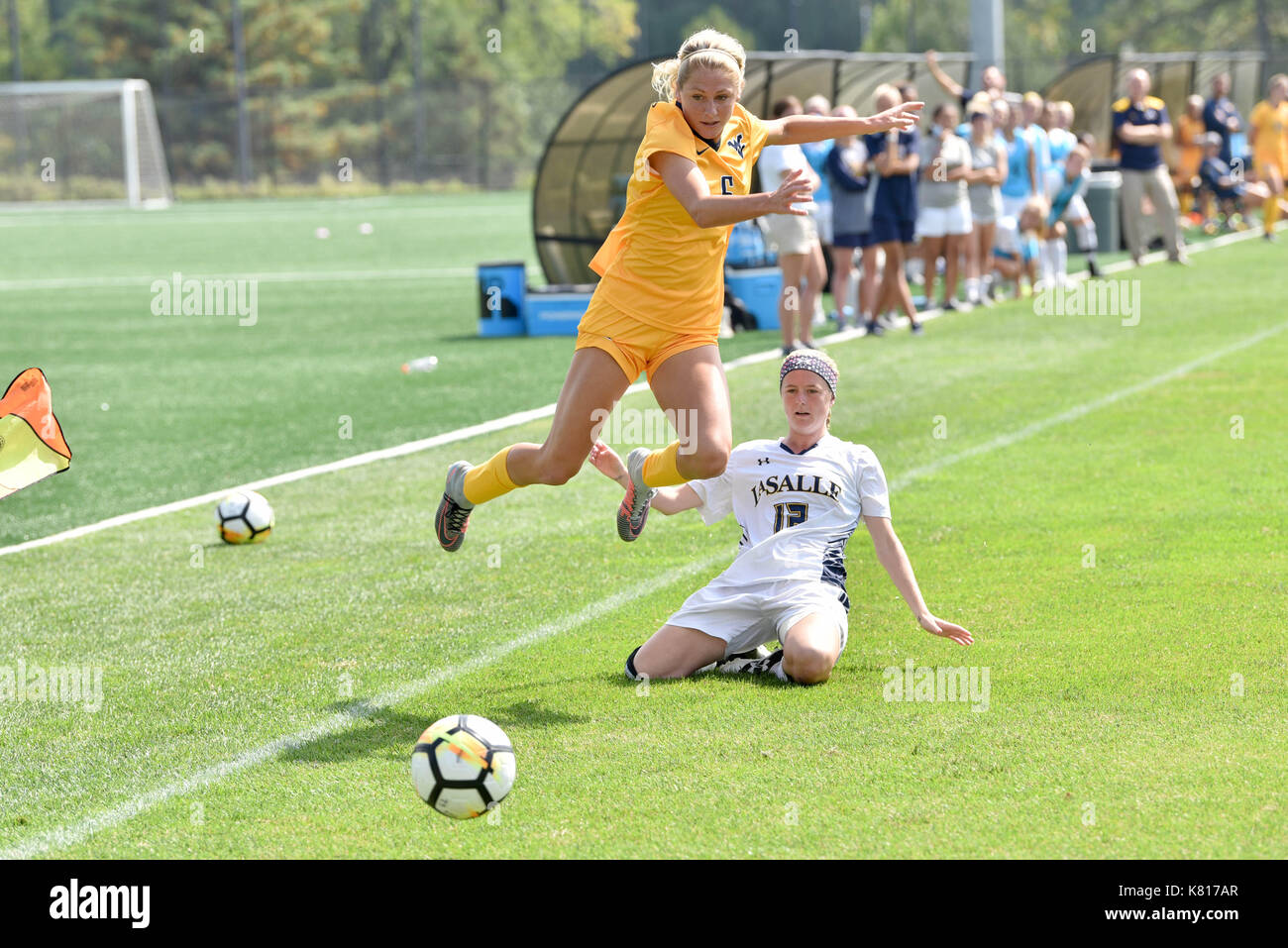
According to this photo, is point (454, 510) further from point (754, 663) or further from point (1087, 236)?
point (1087, 236)

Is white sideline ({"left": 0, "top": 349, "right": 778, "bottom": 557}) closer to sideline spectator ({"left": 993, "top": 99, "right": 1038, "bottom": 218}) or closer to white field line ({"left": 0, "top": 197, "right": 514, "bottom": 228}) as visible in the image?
sideline spectator ({"left": 993, "top": 99, "right": 1038, "bottom": 218})

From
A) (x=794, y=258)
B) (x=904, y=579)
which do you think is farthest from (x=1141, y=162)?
(x=904, y=579)

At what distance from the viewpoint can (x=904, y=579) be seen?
19.4ft

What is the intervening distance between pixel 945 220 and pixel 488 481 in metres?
12.3

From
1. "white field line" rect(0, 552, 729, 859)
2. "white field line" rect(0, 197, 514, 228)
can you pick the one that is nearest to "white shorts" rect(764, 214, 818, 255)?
"white field line" rect(0, 552, 729, 859)

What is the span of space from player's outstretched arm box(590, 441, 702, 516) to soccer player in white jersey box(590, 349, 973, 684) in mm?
178

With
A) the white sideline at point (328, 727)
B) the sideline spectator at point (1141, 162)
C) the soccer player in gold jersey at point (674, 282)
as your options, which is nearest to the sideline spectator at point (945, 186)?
the sideline spectator at point (1141, 162)

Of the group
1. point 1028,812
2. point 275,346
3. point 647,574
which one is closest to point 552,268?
point 275,346

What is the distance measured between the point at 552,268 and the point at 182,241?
17.8 metres

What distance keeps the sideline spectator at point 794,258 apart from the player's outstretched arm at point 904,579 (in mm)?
9580

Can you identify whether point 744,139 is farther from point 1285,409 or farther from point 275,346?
point 275,346

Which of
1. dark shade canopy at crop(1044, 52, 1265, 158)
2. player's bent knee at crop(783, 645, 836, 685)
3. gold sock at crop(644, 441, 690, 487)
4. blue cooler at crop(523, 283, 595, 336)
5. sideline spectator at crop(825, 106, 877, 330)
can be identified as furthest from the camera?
dark shade canopy at crop(1044, 52, 1265, 158)

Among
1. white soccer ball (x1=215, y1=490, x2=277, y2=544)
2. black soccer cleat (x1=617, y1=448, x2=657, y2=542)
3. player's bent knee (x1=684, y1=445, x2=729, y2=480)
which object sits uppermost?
player's bent knee (x1=684, y1=445, x2=729, y2=480)

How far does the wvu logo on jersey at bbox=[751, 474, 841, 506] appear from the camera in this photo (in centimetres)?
620
